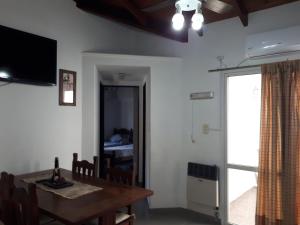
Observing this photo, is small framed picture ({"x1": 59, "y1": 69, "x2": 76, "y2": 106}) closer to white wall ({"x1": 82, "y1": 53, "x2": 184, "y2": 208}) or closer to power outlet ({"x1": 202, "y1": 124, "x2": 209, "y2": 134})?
white wall ({"x1": 82, "y1": 53, "x2": 184, "y2": 208})

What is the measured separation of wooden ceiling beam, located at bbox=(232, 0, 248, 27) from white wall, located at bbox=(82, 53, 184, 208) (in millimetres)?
1076

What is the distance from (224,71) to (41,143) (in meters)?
2.53

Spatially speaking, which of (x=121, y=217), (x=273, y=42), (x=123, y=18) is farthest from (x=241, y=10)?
(x=121, y=217)

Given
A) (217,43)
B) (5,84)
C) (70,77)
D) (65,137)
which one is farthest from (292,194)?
(5,84)

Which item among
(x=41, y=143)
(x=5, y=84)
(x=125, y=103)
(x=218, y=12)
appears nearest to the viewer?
(x=5, y=84)

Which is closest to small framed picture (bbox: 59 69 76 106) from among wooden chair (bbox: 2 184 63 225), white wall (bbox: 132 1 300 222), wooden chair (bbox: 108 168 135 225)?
wooden chair (bbox: 108 168 135 225)

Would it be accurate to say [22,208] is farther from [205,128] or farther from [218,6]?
[218,6]

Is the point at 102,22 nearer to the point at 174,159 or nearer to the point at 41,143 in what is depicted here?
Result: the point at 41,143

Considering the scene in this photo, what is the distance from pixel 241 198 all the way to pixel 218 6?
2542 mm

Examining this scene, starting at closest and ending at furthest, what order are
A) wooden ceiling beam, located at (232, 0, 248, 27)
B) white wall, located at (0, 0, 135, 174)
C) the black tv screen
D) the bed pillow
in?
1. the black tv screen
2. white wall, located at (0, 0, 135, 174)
3. wooden ceiling beam, located at (232, 0, 248, 27)
4. the bed pillow

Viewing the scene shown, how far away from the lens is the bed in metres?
5.76

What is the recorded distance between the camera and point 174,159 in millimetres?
3838

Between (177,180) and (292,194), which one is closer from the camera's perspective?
(292,194)

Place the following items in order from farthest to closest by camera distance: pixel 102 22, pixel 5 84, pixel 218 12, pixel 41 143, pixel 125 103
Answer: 1. pixel 125 103
2. pixel 102 22
3. pixel 218 12
4. pixel 41 143
5. pixel 5 84
